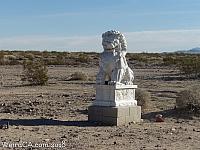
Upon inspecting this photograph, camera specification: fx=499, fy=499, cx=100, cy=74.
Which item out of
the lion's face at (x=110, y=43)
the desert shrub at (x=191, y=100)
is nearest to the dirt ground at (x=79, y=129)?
the desert shrub at (x=191, y=100)

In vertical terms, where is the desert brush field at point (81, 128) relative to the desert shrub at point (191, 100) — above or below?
below

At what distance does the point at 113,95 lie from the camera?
13.5 metres

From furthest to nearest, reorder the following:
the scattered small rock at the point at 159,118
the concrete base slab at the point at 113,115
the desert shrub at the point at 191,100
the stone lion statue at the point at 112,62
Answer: the desert shrub at the point at 191,100 < the scattered small rock at the point at 159,118 < the stone lion statue at the point at 112,62 < the concrete base slab at the point at 113,115

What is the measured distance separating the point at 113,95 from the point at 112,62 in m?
1.00

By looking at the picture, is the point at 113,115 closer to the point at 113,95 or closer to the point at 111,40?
the point at 113,95

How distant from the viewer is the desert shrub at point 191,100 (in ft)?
53.3

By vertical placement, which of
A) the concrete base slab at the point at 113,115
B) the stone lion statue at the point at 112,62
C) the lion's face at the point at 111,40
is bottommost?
the concrete base slab at the point at 113,115

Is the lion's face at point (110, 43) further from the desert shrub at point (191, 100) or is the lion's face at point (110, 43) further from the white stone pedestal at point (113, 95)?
the desert shrub at point (191, 100)

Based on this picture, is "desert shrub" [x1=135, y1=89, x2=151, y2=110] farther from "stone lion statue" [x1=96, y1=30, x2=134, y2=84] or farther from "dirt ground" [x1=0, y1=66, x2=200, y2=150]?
"stone lion statue" [x1=96, y1=30, x2=134, y2=84]

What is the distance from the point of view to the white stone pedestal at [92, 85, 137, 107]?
44.3 ft

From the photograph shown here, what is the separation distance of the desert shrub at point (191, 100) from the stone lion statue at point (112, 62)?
303 cm

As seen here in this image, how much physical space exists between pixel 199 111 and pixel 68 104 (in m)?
4.76

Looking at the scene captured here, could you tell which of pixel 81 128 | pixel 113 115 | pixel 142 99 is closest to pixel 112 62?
pixel 113 115

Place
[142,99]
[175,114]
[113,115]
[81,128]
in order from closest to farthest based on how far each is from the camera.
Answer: [81,128] < [113,115] < [175,114] < [142,99]
